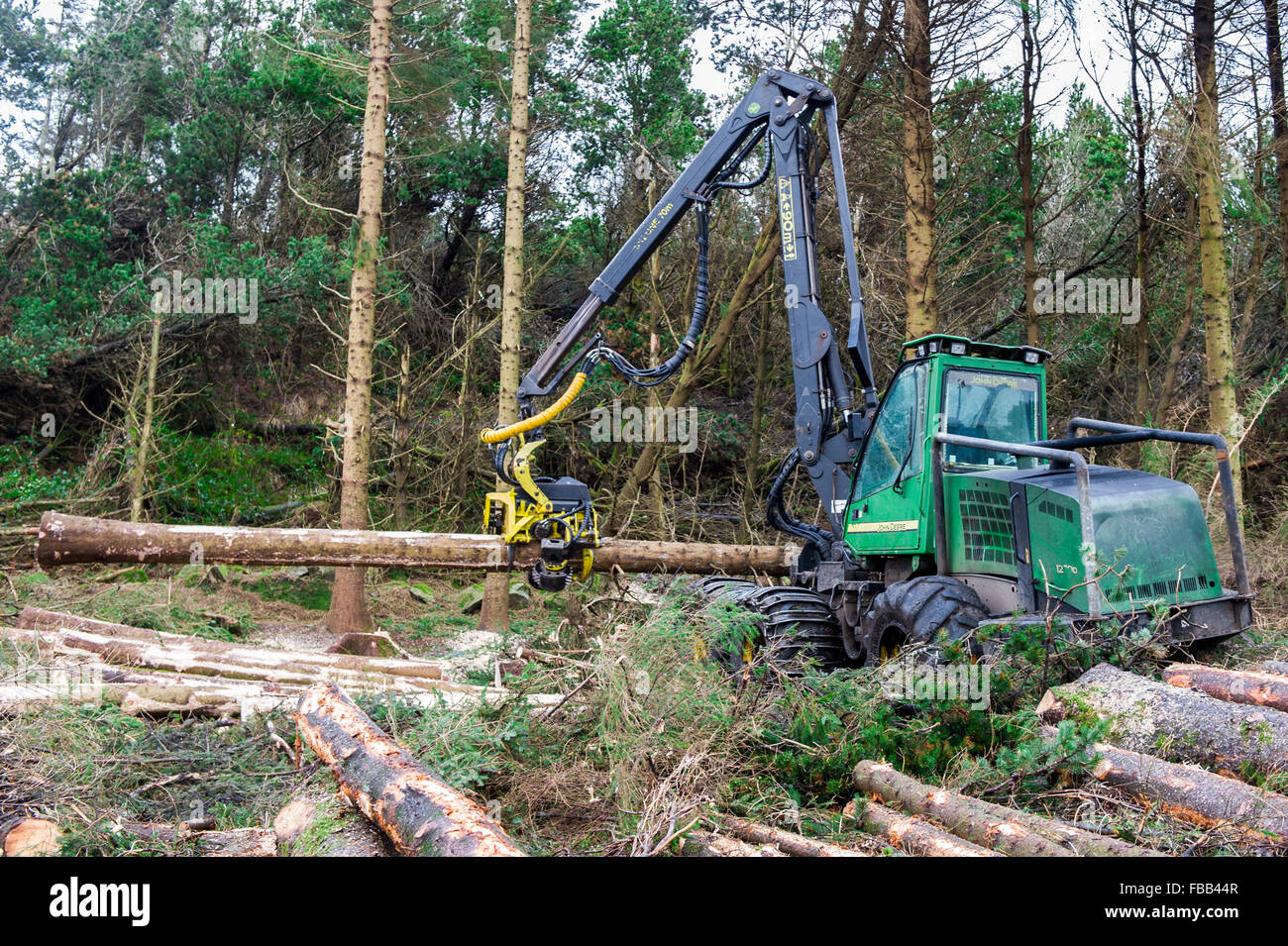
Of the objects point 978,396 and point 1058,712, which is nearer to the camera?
point 1058,712

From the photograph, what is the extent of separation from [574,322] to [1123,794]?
18.1 feet

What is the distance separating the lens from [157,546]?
7.40 meters

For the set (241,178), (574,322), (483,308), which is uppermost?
(241,178)

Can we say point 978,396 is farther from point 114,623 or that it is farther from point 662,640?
point 114,623

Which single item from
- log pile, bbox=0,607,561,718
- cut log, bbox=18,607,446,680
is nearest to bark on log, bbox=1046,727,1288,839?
log pile, bbox=0,607,561,718

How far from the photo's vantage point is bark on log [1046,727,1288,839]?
3730 mm

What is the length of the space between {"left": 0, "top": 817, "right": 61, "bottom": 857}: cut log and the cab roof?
554cm

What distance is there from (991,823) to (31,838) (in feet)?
12.6

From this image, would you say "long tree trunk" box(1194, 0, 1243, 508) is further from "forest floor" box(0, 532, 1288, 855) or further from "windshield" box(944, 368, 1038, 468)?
"forest floor" box(0, 532, 1288, 855)

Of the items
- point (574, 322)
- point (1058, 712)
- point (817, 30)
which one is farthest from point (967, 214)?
point (1058, 712)

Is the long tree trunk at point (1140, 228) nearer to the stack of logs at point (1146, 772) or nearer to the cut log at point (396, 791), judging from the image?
the stack of logs at point (1146, 772)

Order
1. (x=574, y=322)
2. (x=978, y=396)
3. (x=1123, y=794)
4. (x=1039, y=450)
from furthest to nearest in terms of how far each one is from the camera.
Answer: (x=574, y=322), (x=978, y=396), (x=1039, y=450), (x=1123, y=794)

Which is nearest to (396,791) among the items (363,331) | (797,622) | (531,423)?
(797,622)

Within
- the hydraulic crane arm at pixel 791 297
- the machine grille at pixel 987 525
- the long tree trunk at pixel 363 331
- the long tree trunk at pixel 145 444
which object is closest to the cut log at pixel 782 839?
the machine grille at pixel 987 525
